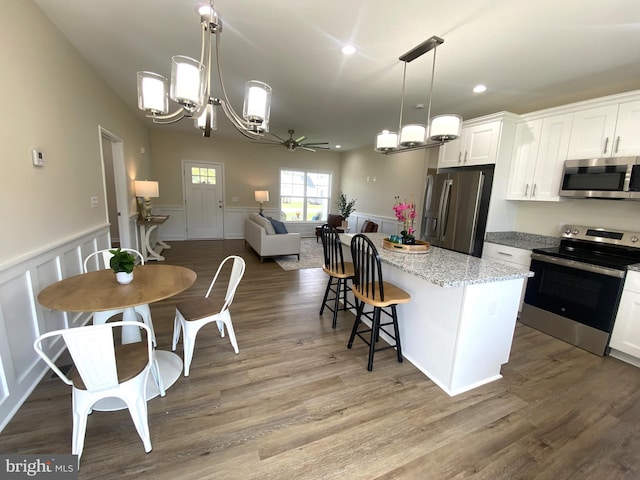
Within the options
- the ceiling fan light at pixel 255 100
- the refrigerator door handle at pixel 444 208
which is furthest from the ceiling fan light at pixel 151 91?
the refrigerator door handle at pixel 444 208

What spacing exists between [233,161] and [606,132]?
22.9ft

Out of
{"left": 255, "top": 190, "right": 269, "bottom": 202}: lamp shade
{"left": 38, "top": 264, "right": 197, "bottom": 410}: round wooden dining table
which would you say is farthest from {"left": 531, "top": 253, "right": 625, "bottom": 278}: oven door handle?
{"left": 255, "top": 190, "right": 269, "bottom": 202}: lamp shade

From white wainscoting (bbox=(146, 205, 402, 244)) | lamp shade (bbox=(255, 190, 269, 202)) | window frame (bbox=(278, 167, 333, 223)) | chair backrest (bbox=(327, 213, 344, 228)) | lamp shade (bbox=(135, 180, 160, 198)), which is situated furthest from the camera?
window frame (bbox=(278, 167, 333, 223))

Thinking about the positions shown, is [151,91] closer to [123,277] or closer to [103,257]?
[123,277]

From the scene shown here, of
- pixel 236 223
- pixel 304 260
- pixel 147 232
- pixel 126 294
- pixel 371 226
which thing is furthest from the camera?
pixel 236 223

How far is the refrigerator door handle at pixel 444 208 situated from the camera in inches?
149

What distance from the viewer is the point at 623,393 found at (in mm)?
2029

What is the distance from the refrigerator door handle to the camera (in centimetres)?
378

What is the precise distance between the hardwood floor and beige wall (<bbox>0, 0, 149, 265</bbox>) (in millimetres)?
1193

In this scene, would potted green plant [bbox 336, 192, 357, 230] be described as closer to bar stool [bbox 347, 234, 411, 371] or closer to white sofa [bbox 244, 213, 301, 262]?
white sofa [bbox 244, 213, 301, 262]

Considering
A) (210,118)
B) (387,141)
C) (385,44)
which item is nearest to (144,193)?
(210,118)

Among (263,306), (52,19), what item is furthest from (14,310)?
(52,19)

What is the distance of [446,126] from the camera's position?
7.24 feet

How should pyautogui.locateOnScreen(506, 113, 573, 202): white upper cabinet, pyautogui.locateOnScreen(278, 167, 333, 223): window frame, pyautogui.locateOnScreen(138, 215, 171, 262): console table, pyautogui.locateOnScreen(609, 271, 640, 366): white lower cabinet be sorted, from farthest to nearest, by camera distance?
pyautogui.locateOnScreen(278, 167, 333, 223): window frame → pyautogui.locateOnScreen(138, 215, 171, 262): console table → pyautogui.locateOnScreen(506, 113, 573, 202): white upper cabinet → pyautogui.locateOnScreen(609, 271, 640, 366): white lower cabinet
